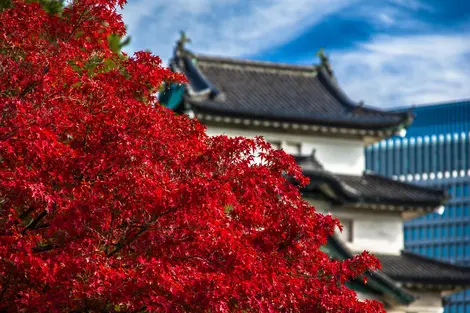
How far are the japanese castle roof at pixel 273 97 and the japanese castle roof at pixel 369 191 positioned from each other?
104 inches

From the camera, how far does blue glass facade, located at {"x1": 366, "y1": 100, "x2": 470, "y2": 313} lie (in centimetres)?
15275

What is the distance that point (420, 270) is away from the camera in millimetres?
52094

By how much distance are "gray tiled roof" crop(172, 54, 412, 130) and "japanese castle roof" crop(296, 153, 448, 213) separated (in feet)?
9.41

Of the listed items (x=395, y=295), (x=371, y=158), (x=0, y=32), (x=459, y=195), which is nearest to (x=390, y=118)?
(x=395, y=295)

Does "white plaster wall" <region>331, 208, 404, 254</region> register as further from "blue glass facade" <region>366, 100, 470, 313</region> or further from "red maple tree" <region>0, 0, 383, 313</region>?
"blue glass facade" <region>366, 100, 470, 313</region>

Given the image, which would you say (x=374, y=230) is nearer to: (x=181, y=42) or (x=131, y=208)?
(x=181, y=42)

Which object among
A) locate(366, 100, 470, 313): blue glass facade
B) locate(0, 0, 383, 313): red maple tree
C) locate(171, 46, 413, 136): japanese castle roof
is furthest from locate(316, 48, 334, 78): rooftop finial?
locate(366, 100, 470, 313): blue glass facade

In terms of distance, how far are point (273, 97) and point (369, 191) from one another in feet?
23.0

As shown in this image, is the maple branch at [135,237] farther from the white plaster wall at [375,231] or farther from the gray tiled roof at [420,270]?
the white plaster wall at [375,231]

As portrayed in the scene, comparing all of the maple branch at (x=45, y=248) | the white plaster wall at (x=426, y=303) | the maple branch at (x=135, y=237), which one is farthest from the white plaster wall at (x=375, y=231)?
the maple branch at (x=45, y=248)

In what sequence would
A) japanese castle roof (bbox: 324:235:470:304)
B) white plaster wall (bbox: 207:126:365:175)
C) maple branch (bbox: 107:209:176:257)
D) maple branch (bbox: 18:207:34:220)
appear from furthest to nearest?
white plaster wall (bbox: 207:126:365:175) < japanese castle roof (bbox: 324:235:470:304) < maple branch (bbox: 18:207:34:220) < maple branch (bbox: 107:209:176:257)

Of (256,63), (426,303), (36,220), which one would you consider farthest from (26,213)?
(256,63)

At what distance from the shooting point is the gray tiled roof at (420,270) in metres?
51.1

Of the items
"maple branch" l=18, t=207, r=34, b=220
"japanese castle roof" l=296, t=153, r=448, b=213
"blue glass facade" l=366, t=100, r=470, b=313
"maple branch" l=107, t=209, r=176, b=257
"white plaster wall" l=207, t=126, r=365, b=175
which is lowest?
"maple branch" l=107, t=209, r=176, b=257
